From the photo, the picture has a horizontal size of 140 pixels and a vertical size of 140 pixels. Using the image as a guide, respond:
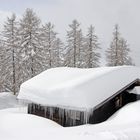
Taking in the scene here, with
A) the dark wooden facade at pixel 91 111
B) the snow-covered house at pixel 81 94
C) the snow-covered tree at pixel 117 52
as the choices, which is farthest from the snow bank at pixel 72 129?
the snow-covered tree at pixel 117 52

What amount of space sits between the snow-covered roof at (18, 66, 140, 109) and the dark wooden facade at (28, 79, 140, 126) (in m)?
0.56

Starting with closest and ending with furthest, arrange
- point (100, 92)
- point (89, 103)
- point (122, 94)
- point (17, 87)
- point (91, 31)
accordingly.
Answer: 1. point (89, 103)
2. point (100, 92)
3. point (122, 94)
4. point (17, 87)
5. point (91, 31)

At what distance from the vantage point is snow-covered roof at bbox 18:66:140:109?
20953mm

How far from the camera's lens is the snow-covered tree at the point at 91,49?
4425 cm

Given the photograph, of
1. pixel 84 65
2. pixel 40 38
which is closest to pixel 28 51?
pixel 40 38

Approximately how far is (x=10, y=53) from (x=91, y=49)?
12153 millimetres

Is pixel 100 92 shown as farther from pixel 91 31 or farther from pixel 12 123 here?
pixel 91 31

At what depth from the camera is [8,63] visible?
138 ft

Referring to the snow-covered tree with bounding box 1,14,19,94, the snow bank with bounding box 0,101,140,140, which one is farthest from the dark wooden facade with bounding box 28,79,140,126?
the snow-covered tree with bounding box 1,14,19,94

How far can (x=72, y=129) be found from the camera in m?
18.5

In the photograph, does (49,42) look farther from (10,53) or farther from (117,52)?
(117,52)

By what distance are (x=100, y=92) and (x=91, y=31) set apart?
82.5 feet

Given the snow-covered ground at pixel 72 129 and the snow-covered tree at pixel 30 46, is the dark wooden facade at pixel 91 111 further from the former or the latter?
the snow-covered tree at pixel 30 46

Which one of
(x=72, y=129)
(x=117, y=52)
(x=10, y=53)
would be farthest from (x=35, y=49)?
(x=72, y=129)
